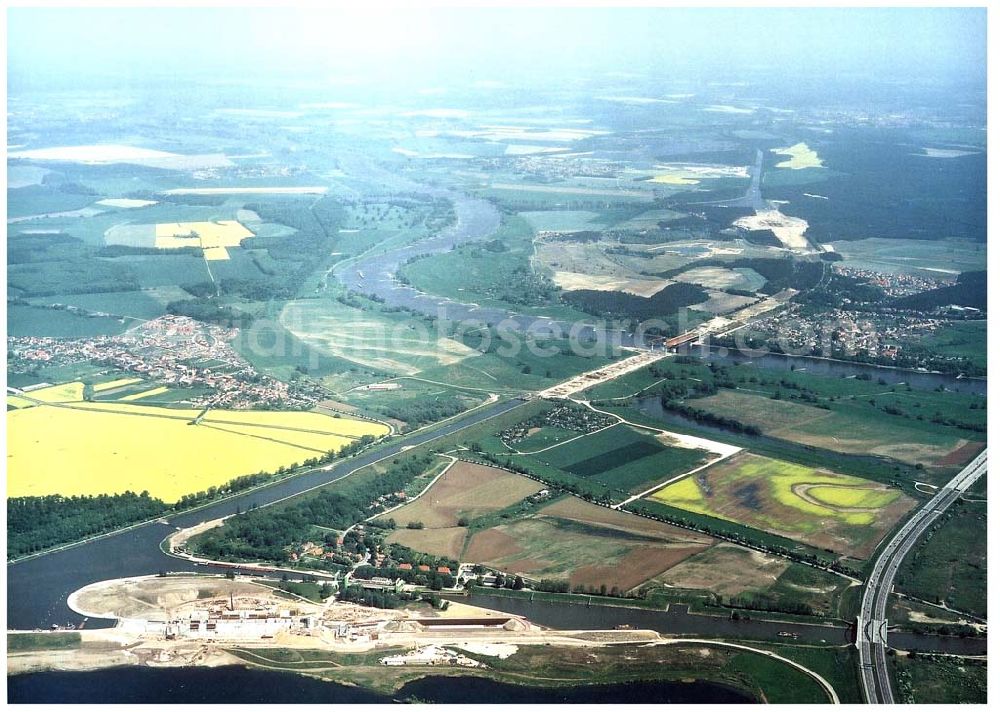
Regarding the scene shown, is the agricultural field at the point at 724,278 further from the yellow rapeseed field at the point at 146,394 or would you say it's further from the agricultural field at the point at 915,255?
the yellow rapeseed field at the point at 146,394

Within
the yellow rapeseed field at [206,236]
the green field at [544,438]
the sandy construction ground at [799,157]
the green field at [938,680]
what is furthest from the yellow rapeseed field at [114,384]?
the sandy construction ground at [799,157]

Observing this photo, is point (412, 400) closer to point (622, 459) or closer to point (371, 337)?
point (371, 337)

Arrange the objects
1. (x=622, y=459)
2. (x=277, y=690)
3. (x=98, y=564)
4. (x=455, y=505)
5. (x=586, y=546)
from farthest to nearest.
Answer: (x=622, y=459)
(x=455, y=505)
(x=586, y=546)
(x=98, y=564)
(x=277, y=690)

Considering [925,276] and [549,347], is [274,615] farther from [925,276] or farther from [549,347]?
[925,276]

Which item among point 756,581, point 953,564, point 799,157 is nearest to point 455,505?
point 756,581

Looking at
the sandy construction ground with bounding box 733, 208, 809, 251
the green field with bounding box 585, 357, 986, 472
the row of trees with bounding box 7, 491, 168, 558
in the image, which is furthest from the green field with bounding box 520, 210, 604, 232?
the row of trees with bounding box 7, 491, 168, 558

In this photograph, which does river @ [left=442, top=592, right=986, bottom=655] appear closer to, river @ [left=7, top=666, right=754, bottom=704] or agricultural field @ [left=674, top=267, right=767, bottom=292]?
river @ [left=7, top=666, right=754, bottom=704]

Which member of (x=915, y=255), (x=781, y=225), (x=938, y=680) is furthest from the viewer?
(x=781, y=225)
